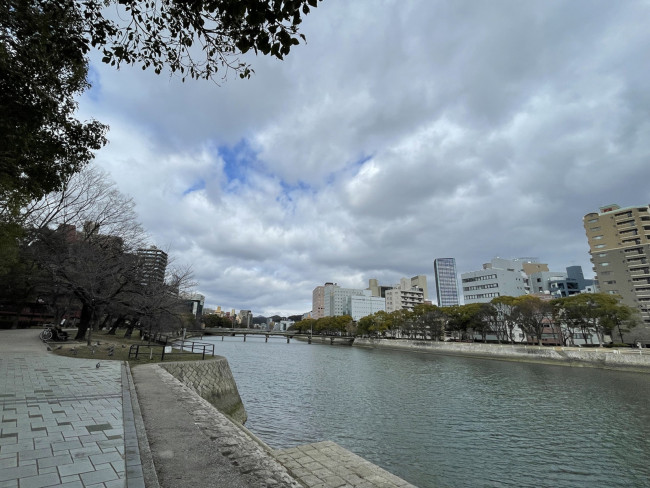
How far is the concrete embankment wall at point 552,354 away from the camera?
3098 cm

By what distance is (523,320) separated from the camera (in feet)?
150

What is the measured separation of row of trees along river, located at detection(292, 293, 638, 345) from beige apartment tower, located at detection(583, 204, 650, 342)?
12.5 meters

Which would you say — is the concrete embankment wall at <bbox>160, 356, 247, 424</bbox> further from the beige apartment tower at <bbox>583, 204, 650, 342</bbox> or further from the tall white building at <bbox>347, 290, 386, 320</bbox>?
the tall white building at <bbox>347, 290, 386, 320</bbox>

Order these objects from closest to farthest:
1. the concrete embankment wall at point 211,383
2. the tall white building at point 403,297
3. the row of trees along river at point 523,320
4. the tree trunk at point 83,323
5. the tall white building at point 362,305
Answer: the concrete embankment wall at point 211,383, the tree trunk at point 83,323, the row of trees along river at point 523,320, the tall white building at point 403,297, the tall white building at point 362,305

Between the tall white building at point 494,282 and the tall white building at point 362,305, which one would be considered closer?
the tall white building at point 494,282

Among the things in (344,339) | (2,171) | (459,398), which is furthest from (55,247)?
(344,339)

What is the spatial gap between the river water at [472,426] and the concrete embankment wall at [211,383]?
3.39 feet

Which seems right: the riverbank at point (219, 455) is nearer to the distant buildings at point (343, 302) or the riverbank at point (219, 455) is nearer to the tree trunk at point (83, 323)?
the tree trunk at point (83, 323)

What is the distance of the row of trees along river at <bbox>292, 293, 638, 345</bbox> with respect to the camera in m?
40.1

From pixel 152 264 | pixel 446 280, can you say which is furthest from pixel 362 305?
pixel 152 264

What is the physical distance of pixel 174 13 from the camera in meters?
4.29

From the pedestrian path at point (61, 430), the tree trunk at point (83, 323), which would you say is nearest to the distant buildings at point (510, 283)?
the tree trunk at point (83, 323)

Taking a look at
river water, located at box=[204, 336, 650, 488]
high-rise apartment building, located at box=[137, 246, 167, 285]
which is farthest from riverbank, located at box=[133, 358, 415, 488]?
high-rise apartment building, located at box=[137, 246, 167, 285]

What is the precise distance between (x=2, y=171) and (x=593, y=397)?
92.8 ft
